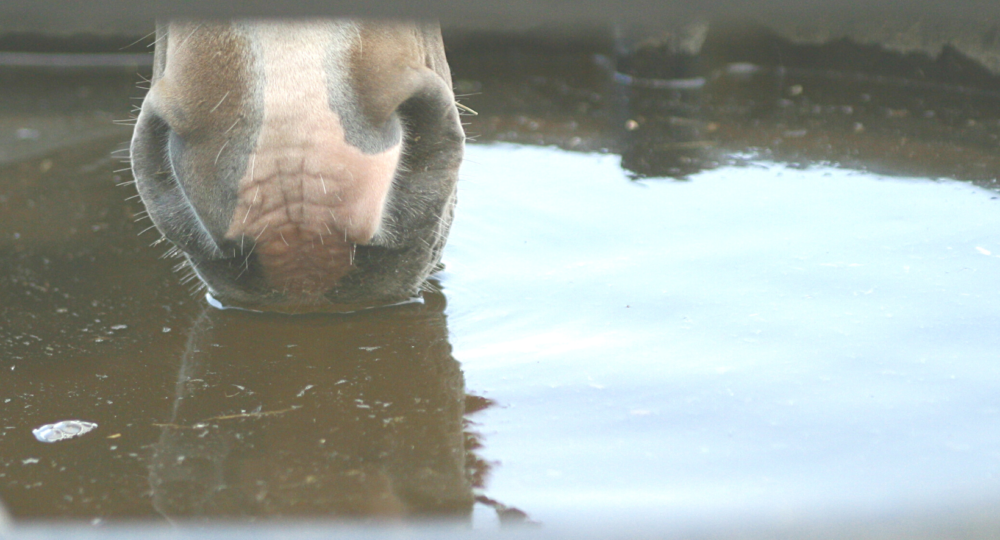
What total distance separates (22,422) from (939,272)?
181 cm

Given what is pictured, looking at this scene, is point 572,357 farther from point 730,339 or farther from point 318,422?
point 318,422

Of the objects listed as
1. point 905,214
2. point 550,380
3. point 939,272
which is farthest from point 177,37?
point 905,214

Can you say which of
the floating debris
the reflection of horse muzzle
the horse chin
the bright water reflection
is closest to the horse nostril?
the horse chin

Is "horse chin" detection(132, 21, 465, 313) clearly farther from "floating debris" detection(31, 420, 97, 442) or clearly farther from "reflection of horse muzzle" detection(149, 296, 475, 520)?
"floating debris" detection(31, 420, 97, 442)

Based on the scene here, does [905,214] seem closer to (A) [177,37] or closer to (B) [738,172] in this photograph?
(B) [738,172]

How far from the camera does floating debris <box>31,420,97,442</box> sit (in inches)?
56.3

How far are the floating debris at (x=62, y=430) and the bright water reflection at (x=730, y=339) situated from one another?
0.61 m

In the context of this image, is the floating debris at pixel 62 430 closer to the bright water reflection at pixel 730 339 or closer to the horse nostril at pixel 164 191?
the horse nostril at pixel 164 191

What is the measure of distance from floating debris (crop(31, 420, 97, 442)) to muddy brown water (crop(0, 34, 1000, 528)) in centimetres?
3

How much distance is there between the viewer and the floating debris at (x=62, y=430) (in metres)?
1.43

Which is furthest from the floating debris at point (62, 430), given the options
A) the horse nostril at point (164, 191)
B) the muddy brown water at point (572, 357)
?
the horse nostril at point (164, 191)

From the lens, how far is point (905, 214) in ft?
8.11

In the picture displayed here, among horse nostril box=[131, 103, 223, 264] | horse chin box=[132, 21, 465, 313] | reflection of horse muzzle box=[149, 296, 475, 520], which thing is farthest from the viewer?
horse nostril box=[131, 103, 223, 264]

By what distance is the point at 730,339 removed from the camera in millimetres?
1755
